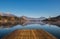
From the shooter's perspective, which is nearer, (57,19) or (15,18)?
(57,19)

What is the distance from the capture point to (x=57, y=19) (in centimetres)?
11625

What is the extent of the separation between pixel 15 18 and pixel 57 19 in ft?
146

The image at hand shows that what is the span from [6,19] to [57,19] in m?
43.2

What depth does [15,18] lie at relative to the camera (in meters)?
139

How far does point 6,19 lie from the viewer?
111562mm

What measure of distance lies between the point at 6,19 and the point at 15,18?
27.5m

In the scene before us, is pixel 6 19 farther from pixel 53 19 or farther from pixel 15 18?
pixel 53 19

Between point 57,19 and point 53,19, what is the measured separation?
6.92 m

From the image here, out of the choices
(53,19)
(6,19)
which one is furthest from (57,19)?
(6,19)

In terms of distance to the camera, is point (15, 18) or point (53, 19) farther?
point (15, 18)

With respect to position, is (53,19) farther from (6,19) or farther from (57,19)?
(6,19)

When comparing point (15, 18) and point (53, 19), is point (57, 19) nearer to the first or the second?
point (53, 19)

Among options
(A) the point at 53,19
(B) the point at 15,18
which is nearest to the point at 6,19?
(B) the point at 15,18
